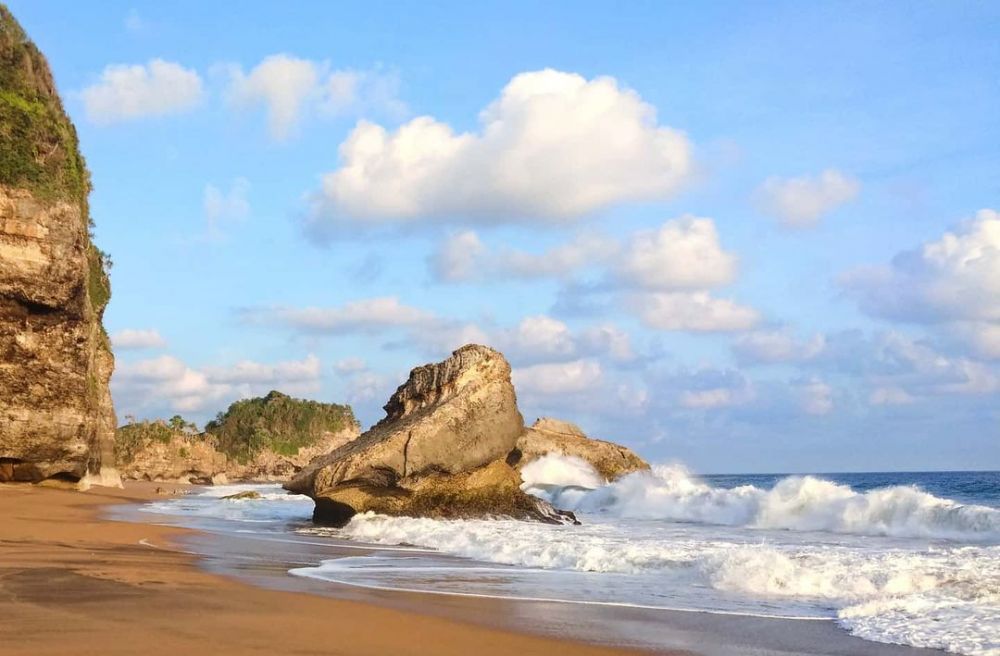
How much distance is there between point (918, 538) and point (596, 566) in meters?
10.1

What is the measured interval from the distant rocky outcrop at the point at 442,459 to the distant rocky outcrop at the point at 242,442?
54100 millimetres

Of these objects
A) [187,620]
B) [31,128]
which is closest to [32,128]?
[31,128]

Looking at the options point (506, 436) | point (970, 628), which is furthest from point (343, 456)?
point (970, 628)

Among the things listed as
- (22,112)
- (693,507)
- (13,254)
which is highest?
(22,112)

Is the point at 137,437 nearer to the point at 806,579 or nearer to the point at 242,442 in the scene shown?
the point at 242,442

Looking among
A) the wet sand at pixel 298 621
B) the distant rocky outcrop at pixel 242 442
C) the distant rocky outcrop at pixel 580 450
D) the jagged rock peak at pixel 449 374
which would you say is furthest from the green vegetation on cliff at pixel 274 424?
the wet sand at pixel 298 621

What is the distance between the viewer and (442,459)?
2017 centimetres

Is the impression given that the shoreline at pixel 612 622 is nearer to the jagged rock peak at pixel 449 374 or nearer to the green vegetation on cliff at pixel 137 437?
the jagged rock peak at pixel 449 374

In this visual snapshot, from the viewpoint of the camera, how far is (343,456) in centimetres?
Answer: 2045

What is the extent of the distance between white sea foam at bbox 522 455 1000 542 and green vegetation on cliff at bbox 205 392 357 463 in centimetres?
6782

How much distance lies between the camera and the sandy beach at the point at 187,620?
6219mm

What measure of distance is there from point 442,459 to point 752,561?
390 inches

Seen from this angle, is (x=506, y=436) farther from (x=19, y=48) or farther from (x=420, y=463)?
(x=19, y=48)

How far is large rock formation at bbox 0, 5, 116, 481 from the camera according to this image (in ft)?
78.3
